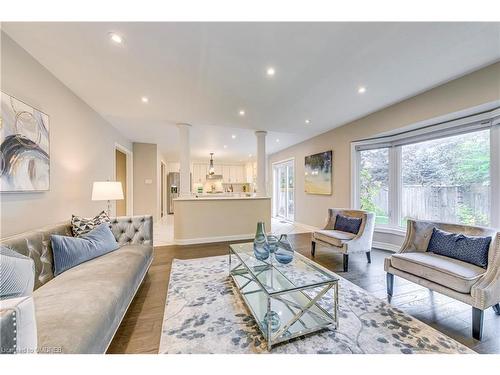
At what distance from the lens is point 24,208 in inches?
76.7

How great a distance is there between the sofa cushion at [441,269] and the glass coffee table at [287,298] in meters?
0.83

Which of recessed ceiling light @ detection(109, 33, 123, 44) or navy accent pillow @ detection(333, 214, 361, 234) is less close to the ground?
recessed ceiling light @ detection(109, 33, 123, 44)

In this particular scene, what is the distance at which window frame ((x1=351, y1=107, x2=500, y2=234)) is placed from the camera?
2393 mm

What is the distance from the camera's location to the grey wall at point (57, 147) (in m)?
1.81

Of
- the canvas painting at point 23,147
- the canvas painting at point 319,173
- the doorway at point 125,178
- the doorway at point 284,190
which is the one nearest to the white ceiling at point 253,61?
the canvas painting at point 23,147

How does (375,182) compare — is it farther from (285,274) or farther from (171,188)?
(171,188)

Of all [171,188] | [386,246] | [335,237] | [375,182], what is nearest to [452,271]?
[335,237]

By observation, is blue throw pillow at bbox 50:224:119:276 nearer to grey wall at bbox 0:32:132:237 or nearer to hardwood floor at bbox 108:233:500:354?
grey wall at bbox 0:32:132:237

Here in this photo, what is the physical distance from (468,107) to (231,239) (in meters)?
4.26

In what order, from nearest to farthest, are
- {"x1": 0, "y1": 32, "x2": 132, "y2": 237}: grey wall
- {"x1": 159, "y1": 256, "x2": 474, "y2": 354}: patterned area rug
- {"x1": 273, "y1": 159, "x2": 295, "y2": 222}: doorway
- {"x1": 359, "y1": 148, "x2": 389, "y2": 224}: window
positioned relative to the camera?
{"x1": 159, "y1": 256, "x2": 474, "y2": 354}: patterned area rug, {"x1": 0, "y1": 32, "x2": 132, "y2": 237}: grey wall, {"x1": 359, "y1": 148, "x2": 389, "y2": 224}: window, {"x1": 273, "y1": 159, "x2": 295, "y2": 222}: doorway

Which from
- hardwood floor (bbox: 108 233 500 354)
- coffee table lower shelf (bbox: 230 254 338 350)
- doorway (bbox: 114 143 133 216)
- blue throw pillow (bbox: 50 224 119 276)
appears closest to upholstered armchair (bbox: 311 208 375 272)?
hardwood floor (bbox: 108 233 500 354)

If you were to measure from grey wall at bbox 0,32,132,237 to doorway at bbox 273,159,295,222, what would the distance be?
521 centimetres
